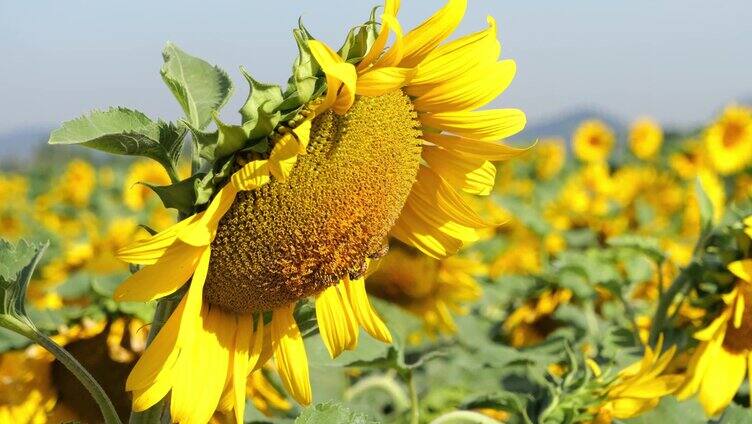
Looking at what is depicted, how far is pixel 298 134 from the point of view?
1.10 metres

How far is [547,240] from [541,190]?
8.67ft

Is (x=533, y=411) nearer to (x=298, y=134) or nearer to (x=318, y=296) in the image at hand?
(x=318, y=296)

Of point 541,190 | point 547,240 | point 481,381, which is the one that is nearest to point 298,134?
point 481,381

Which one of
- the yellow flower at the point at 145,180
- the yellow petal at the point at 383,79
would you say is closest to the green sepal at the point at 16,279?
the yellow petal at the point at 383,79

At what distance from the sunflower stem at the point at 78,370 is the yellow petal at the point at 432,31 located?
57cm

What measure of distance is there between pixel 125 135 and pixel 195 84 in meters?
0.22

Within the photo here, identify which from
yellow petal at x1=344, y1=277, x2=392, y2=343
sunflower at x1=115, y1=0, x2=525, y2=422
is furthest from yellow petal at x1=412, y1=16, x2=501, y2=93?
yellow petal at x1=344, y1=277, x2=392, y2=343

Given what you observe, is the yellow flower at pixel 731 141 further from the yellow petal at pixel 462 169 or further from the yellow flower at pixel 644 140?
the yellow petal at pixel 462 169

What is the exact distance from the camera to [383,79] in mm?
1156

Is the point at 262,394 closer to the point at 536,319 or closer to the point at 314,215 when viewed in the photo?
the point at 314,215

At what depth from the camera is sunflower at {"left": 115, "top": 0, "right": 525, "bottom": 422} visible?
44.8 inches

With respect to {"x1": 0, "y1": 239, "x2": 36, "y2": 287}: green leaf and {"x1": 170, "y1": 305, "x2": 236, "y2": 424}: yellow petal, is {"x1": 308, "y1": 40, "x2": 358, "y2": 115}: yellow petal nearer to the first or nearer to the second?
{"x1": 170, "y1": 305, "x2": 236, "y2": 424}: yellow petal

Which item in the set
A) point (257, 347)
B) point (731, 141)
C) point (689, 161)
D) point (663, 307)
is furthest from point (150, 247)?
point (689, 161)

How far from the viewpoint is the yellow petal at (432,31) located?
1218 millimetres
